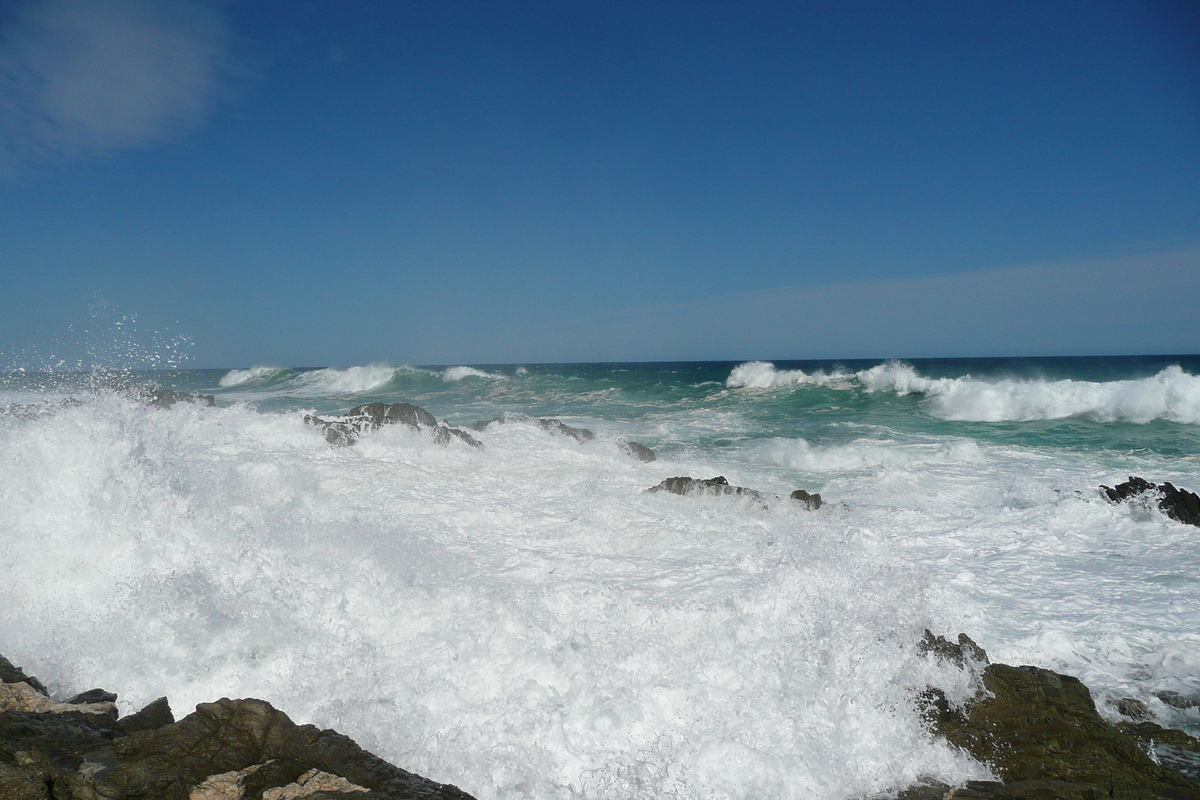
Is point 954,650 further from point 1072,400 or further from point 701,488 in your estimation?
point 1072,400

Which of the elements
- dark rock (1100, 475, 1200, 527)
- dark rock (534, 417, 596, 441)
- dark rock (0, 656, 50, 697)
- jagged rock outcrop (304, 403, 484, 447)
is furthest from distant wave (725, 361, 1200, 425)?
dark rock (0, 656, 50, 697)

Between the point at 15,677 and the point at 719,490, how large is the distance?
23.8 ft

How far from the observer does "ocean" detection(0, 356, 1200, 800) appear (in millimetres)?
3877

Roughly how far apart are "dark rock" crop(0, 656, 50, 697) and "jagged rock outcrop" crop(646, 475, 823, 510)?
6.70 meters

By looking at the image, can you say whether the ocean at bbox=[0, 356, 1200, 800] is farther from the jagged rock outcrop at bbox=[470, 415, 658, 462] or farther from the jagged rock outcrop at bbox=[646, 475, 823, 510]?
the jagged rock outcrop at bbox=[470, 415, 658, 462]

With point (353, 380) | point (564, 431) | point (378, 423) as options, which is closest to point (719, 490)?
point (564, 431)

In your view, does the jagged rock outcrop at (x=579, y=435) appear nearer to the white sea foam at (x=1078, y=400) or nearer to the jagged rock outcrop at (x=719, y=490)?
the jagged rock outcrop at (x=719, y=490)

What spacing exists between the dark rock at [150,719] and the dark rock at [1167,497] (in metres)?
10.7

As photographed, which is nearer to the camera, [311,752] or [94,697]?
[311,752]

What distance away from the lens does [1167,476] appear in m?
11.1

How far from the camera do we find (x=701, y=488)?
29.0 feet

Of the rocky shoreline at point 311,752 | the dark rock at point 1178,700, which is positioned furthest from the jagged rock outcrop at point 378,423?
the dark rock at point 1178,700

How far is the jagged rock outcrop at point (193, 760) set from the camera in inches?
109

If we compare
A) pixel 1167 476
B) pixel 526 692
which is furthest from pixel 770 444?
pixel 526 692
